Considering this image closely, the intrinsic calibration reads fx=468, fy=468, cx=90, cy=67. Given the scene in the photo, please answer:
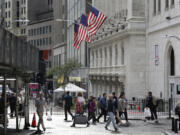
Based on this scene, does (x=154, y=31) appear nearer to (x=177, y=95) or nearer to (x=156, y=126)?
(x=177, y=95)

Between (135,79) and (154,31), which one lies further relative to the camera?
(135,79)

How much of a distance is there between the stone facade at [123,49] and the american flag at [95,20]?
744 cm

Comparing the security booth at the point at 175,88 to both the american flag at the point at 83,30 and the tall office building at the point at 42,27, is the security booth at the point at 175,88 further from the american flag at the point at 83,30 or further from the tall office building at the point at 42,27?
the tall office building at the point at 42,27

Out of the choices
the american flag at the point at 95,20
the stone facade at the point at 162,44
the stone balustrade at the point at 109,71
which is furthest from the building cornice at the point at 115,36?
the american flag at the point at 95,20

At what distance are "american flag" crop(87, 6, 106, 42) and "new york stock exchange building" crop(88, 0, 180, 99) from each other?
208 inches

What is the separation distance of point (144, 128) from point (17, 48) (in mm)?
8421

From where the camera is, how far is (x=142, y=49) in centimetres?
4347

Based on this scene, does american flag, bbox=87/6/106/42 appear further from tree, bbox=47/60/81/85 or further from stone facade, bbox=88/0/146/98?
tree, bbox=47/60/81/85

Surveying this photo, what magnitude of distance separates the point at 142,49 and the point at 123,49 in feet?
11.7

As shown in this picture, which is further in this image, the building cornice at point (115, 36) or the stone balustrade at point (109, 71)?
the stone balustrade at point (109, 71)

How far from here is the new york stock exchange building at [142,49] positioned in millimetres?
36844

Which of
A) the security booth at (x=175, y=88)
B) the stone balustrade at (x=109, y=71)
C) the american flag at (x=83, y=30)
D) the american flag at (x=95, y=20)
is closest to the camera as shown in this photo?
the security booth at (x=175, y=88)

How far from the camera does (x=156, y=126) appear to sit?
79.9 feet

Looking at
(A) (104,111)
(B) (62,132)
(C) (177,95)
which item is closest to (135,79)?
(C) (177,95)
